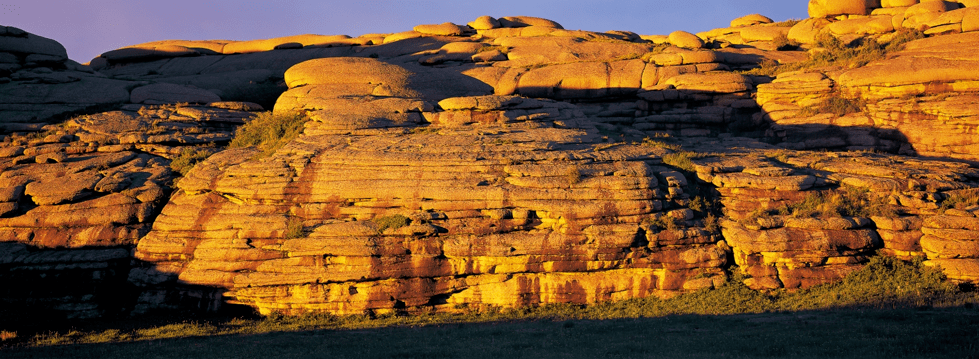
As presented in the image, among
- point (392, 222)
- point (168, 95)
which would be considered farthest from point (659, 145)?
point (168, 95)

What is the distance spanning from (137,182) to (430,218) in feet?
37.7

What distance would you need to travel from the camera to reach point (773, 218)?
17.6m

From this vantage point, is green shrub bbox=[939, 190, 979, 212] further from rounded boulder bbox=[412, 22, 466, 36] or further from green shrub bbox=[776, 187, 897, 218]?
rounded boulder bbox=[412, 22, 466, 36]

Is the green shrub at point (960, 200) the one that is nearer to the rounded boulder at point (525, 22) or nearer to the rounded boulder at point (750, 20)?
the rounded boulder at point (750, 20)

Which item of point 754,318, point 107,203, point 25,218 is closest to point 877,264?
point 754,318

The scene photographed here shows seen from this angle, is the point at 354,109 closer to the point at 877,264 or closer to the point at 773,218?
the point at 773,218

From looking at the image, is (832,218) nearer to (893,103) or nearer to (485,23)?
(893,103)

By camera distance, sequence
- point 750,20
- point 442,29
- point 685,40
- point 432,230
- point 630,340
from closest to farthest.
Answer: point 630,340
point 432,230
point 685,40
point 442,29
point 750,20

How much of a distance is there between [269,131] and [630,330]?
16.9m

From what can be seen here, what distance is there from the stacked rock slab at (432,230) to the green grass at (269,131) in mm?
2597

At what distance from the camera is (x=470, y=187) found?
18141 millimetres

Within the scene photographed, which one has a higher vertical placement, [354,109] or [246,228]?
[354,109]

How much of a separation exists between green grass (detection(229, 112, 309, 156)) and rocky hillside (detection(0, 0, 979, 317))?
0.17 meters

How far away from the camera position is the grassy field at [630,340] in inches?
448
